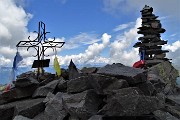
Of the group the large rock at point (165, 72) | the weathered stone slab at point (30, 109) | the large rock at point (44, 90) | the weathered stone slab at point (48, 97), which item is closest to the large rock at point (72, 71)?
the large rock at point (44, 90)

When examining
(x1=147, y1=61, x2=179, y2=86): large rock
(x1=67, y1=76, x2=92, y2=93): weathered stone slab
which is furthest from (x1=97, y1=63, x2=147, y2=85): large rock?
(x1=147, y1=61, x2=179, y2=86): large rock

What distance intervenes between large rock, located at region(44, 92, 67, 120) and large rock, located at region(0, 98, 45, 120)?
949 mm

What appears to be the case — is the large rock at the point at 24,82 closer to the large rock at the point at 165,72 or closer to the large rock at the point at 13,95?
the large rock at the point at 13,95

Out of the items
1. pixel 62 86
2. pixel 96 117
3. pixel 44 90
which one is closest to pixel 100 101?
pixel 96 117

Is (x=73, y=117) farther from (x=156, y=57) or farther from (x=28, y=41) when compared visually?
(x=156, y=57)

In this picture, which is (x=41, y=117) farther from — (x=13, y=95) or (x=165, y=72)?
(x=165, y=72)

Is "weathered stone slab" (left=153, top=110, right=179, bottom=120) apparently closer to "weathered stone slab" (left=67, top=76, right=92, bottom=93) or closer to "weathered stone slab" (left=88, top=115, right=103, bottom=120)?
"weathered stone slab" (left=88, top=115, right=103, bottom=120)

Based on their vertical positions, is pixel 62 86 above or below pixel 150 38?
below

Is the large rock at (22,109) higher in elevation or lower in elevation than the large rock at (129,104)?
lower

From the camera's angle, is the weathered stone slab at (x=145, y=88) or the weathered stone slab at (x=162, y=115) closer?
the weathered stone slab at (x=162, y=115)

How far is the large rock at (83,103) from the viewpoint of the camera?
40.0ft

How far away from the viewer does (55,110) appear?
530 inches

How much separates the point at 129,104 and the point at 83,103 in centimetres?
206

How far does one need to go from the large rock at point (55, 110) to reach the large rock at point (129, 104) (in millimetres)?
2205
